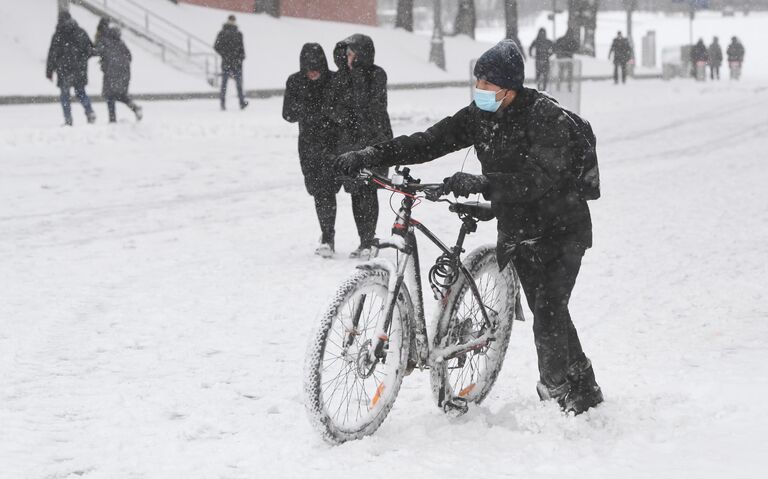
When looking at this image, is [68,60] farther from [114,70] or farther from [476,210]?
[476,210]

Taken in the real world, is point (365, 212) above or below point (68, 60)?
below

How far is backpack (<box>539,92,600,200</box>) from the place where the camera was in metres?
4.11

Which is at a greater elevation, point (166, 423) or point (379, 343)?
point (379, 343)

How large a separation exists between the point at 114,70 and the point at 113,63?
0.18 metres

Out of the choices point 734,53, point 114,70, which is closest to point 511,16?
point 734,53

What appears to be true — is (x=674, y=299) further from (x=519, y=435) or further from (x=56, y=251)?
(x=56, y=251)

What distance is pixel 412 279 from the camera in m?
4.27

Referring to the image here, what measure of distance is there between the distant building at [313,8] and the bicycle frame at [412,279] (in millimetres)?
29761

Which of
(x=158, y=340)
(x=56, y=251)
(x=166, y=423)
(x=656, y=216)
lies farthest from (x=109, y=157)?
(x=166, y=423)

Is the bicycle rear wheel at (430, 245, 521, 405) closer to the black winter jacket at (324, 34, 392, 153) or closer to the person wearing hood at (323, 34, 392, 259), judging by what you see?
the person wearing hood at (323, 34, 392, 259)

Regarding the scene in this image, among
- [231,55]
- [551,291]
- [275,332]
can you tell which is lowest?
[275,332]

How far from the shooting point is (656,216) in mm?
10055

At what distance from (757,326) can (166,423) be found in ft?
11.7

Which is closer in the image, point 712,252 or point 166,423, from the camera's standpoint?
point 166,423
